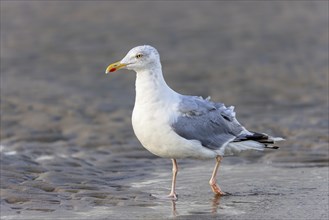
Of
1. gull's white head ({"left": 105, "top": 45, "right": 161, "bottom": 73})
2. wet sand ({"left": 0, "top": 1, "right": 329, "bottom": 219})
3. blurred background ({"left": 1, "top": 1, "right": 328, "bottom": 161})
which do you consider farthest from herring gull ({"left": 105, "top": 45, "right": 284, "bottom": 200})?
blurred background ({"left": 1, "top": 1, "right": 328, "bottom": 161})

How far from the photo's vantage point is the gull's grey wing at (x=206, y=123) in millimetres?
8867

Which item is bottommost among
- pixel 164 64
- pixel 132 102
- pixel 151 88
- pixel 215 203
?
pixel 215 203

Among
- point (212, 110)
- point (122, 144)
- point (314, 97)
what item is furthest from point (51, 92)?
point (212, 110)

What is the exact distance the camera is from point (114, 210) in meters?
8.52

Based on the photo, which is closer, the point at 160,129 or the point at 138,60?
the point at 160,129

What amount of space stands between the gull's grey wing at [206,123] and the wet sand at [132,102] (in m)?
0.60

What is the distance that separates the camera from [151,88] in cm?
886

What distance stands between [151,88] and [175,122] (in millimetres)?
452

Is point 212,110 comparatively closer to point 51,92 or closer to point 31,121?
point 31,121

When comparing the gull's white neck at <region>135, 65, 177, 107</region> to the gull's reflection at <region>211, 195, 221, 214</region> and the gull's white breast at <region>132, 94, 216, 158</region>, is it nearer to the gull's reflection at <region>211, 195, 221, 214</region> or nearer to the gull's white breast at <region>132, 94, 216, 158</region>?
the gull's white breast at <region>132, 94, 216, 158</region>

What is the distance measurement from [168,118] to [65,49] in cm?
884

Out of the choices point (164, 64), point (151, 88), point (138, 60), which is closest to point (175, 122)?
point (151, 88)

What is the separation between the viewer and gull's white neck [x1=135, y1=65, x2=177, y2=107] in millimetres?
8805

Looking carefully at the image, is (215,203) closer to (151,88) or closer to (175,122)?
(175,122)
